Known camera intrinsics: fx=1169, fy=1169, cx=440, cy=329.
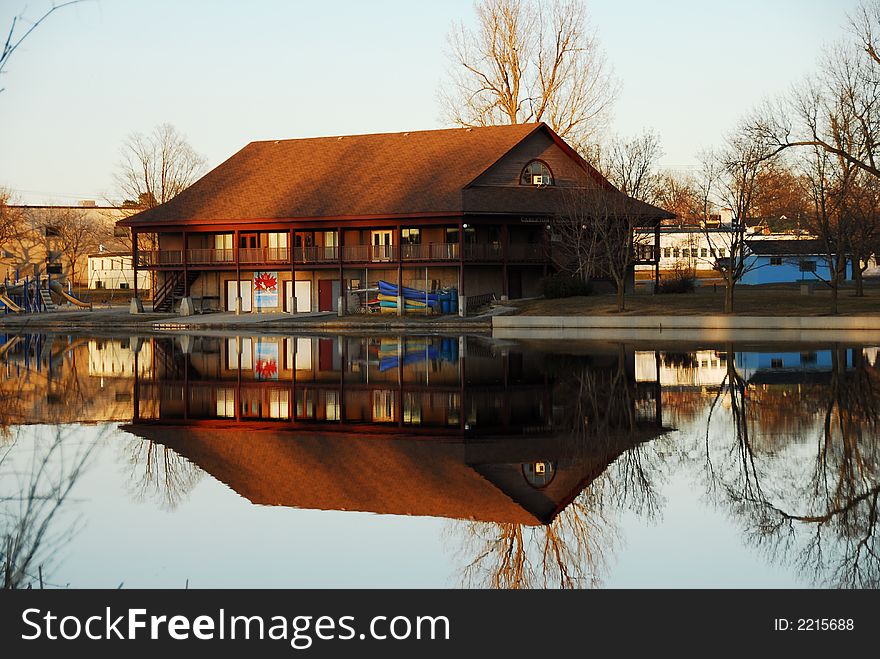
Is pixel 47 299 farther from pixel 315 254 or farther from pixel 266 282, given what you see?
pixel 315 254

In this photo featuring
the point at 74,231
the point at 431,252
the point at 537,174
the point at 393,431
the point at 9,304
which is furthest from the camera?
the point at 74,231

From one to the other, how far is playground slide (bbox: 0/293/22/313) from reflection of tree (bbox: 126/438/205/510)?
56.5 metres

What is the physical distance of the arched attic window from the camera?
208 feet

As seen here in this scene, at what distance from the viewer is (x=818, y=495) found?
1199cm

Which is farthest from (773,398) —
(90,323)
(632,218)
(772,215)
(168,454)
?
(772,215)

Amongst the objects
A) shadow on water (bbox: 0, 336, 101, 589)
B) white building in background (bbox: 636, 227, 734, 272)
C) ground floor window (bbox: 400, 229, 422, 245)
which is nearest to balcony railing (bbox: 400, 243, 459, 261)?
ground floor window (bbox: 400, 229, 422, 245)

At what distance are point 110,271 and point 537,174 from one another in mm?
61477

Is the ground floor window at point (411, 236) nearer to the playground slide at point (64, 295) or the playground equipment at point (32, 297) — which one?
the playground equipment at point (32, 297)

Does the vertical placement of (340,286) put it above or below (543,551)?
above

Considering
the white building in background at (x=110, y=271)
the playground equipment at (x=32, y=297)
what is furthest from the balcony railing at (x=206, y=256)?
the white building in background at (x=110, y=271)

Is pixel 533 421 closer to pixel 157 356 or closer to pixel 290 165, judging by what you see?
pixel 157 356

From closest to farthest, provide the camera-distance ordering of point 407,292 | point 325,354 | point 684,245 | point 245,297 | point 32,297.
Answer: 1. point 325,354
2. point 407,292
3. point 245,297
4. point 32,297
5. point 684,245

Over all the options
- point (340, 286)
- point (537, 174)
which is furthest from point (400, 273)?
point (537, 174)
